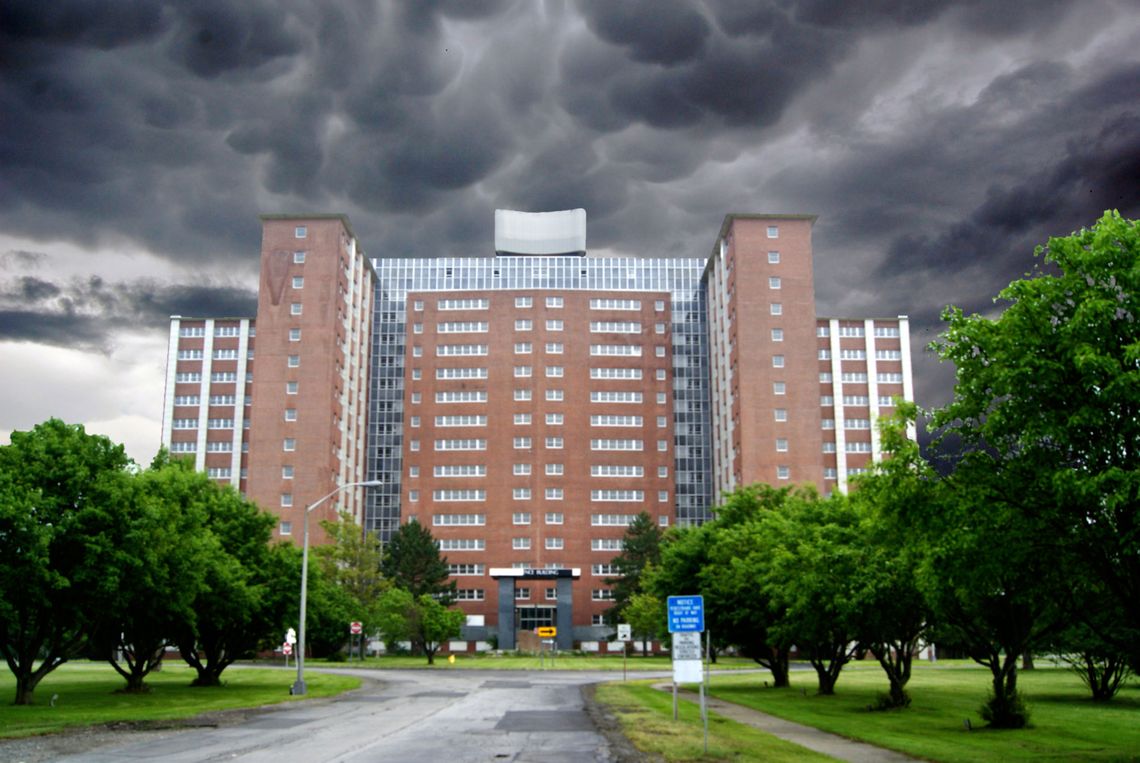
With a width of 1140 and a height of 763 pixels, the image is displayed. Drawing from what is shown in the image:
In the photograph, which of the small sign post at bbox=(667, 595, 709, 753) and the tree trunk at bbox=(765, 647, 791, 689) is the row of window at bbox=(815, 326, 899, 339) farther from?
the small sign post at bbox=(667, 595, 709, 753)

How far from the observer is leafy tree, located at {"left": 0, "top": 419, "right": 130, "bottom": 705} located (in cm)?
3344

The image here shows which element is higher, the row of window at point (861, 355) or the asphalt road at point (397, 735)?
the row of window at point (861, 355)

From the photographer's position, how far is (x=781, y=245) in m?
126

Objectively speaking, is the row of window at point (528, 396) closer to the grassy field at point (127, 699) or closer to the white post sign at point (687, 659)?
the grassy field at point (127, 699)

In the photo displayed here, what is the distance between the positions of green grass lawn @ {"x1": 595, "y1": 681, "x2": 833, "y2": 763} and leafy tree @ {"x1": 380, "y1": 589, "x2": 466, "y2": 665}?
54828 millimetres

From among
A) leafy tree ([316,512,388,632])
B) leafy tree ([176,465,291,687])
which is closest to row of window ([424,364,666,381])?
leafy tree ([316,512,388,632])

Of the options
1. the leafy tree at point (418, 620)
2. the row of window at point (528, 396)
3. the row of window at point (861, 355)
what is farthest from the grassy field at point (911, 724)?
the row of window at point (528, 396)

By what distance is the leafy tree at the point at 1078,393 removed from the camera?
2027cm

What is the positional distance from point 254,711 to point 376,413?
109 m

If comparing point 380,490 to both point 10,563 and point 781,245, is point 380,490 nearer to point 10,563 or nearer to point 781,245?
point 781,245

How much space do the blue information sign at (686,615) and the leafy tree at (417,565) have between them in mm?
94350

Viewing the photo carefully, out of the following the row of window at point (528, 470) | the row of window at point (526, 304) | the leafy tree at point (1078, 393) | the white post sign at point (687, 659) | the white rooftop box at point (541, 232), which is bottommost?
the white post sign at point (687, 659)

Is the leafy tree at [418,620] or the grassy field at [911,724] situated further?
the leafy tree at [418,620]

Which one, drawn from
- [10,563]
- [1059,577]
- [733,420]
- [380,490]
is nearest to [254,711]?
[10,563]
